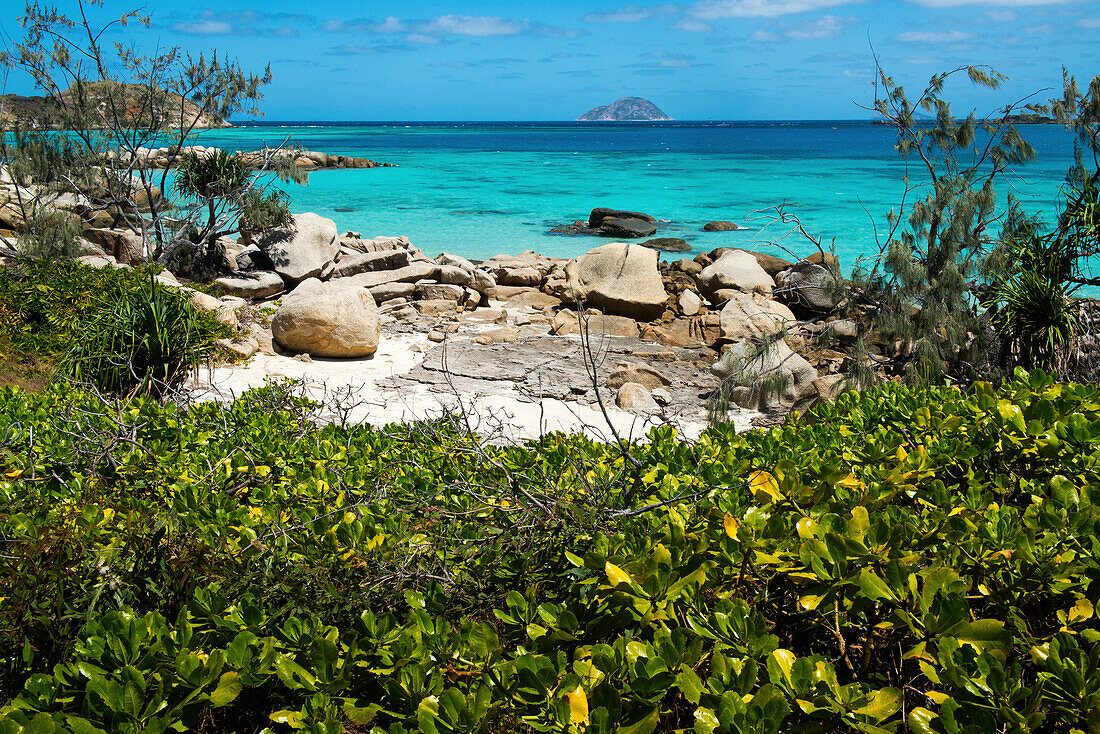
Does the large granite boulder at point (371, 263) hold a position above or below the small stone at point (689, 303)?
above

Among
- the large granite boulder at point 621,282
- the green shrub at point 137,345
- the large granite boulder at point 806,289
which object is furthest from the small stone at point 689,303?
the green shrub at point 137,345

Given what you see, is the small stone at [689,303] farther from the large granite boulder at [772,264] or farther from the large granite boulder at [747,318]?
the large granite boulder at [772,264]

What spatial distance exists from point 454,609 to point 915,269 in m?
8.10

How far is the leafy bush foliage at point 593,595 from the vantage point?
146cm

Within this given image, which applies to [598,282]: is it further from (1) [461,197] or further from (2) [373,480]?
(1) [461,197]

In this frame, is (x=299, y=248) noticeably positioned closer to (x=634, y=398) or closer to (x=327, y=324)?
(x=327, y=324)

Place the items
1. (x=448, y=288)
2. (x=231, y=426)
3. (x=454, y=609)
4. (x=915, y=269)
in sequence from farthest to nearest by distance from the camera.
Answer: (x=448, y=288)
(x=915, y=269)
(x=231, y=426)
(x=454, y=609)

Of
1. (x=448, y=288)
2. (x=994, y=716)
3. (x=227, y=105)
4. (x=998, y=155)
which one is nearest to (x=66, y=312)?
(x=448, y=288)

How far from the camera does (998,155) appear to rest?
28.9ft

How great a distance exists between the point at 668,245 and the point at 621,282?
32.9 feet

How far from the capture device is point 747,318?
12008 millimetres

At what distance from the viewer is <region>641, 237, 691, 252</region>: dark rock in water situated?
2278 cm

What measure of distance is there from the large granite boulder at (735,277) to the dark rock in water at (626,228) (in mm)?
10009

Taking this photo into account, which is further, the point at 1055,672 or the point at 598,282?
the point at 598,282
